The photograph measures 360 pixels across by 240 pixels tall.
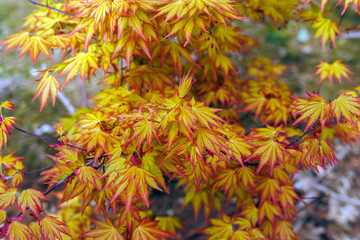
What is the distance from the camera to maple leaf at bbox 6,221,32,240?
91 cm

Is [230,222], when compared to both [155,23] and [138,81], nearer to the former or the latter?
[138,81]

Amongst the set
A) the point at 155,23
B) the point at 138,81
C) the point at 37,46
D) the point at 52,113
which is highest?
the point at 155,23

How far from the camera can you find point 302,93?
3.38 m

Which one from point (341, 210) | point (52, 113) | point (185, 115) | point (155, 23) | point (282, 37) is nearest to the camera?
point (185, 115)

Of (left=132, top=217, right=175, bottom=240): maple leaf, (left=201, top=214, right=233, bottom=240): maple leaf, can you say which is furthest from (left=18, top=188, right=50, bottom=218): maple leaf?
(left=201, top=214, right=233, bottom=240): maple leaf

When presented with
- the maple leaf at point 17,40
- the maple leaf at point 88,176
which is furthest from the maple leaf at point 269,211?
the maple leaf at point 17,40

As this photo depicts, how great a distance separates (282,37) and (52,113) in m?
3.52

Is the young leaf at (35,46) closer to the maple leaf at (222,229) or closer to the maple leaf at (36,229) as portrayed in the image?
the maple leaf at (36,229)

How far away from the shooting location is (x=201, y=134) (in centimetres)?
96

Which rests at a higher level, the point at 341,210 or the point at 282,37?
the point at 282,37

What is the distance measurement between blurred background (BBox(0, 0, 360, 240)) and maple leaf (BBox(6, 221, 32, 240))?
669mm

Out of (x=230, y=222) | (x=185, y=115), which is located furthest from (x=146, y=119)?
(x=230, y=222)

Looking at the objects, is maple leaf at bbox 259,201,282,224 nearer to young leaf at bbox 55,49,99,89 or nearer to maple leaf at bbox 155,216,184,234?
maple leaf at bbox 155,216,184,234

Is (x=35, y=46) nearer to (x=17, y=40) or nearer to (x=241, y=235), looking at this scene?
(x=17, y=40)
